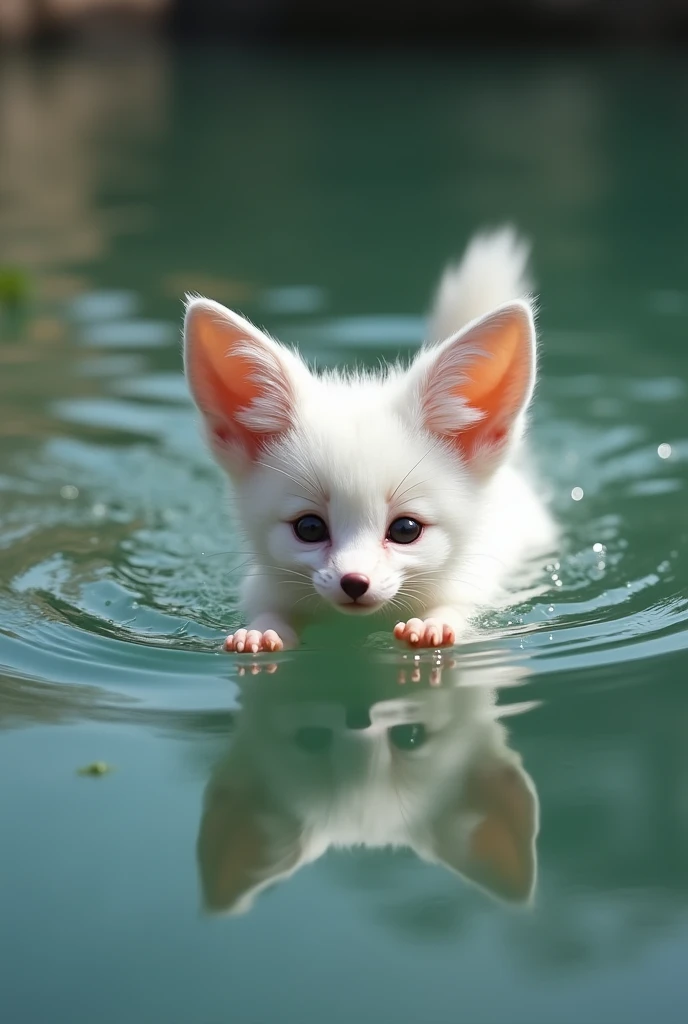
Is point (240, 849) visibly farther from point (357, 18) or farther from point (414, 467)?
point (357, 18)

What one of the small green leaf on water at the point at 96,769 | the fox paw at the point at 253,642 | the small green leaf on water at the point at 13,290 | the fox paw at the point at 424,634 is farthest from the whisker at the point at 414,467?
the small green leaf on water at the point at 13,290

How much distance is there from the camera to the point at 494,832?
2078 mm

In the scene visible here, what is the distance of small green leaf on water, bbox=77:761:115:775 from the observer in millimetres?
2279

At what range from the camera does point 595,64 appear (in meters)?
12.7

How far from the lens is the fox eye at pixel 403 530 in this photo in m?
2.68

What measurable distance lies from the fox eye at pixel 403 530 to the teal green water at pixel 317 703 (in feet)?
0.74

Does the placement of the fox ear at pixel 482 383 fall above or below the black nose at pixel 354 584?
above

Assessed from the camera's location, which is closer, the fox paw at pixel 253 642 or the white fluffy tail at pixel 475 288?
the fox paw at pixel 253 642

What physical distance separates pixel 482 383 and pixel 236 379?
0.50 m

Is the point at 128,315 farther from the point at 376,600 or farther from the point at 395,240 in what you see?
the point at 376,600

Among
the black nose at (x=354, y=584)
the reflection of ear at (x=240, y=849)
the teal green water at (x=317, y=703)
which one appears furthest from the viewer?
the black nose at (x=354, y=584)

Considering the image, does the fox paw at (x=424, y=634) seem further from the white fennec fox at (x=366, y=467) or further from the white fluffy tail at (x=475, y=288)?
the white fluffy tail at (x=475, y=288)

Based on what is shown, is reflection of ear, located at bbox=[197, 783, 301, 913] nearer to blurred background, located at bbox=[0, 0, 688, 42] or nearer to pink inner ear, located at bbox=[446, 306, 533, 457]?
pink inner ear, located at bbox=[446, 306, 533, 457]

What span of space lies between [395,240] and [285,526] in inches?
167
